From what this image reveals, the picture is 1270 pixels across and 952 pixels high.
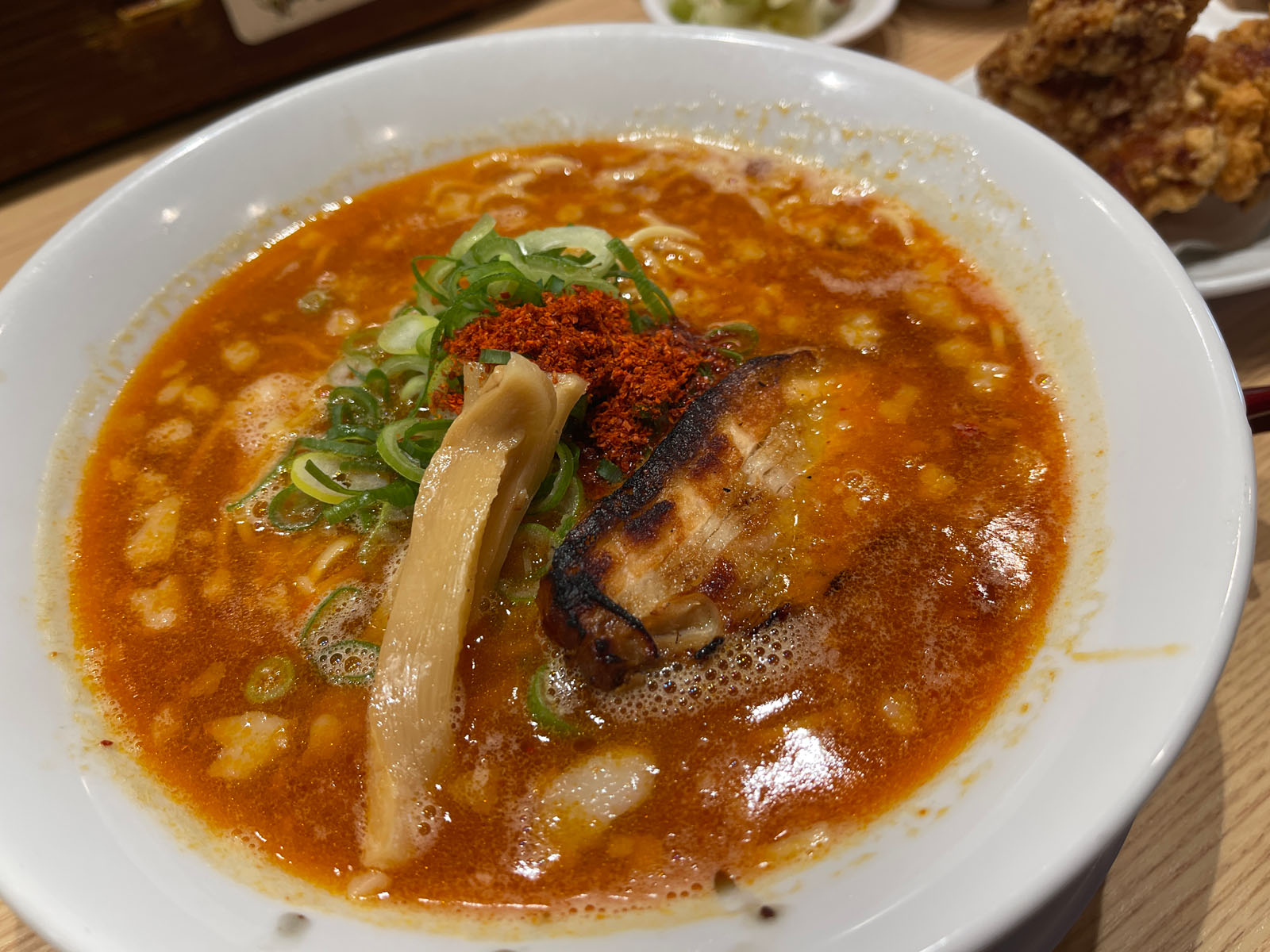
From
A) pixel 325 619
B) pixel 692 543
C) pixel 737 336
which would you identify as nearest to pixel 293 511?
pixel 325 619

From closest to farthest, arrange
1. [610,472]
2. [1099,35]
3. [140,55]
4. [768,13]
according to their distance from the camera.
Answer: [610,472] → [1099,35] → [140,55] → [768,13]

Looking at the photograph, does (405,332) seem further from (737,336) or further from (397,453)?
(737,336)

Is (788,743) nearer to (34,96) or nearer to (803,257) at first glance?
(803,257)

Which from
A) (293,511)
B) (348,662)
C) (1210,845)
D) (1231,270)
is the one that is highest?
(293,511)

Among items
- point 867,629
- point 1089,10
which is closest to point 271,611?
point 867,629

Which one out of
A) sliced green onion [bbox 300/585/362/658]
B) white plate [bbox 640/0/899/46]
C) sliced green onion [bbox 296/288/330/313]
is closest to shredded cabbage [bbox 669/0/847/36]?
white plate [bbox 640/0/899/46]

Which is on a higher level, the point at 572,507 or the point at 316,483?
the point at 316,483

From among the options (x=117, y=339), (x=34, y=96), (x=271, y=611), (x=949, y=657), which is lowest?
(x=949, y=657)
